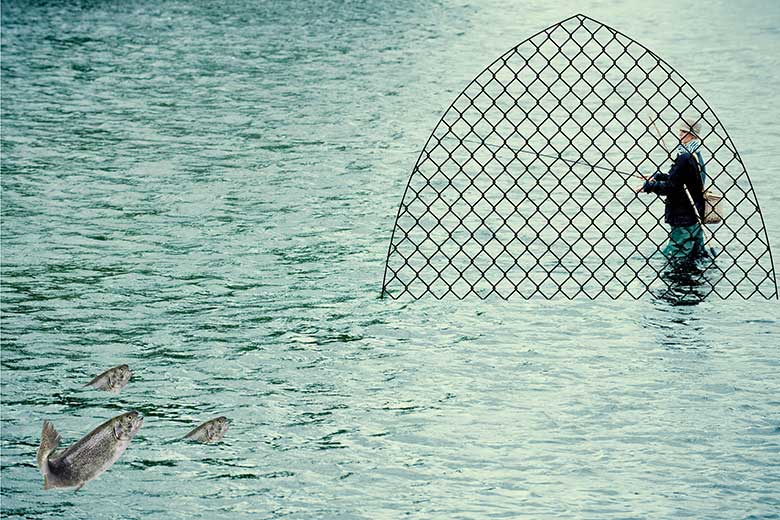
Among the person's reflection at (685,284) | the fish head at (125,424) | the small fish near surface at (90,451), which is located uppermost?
the person's reflection at (685,284)

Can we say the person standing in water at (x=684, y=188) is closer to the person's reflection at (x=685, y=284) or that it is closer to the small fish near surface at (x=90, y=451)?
the person's reflection at (x=685, y=284)

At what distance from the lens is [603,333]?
41.2ft

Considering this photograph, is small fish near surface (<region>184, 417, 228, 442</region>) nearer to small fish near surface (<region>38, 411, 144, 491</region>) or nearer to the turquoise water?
the turquoise water

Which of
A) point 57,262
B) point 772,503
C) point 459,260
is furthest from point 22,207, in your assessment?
point 772,503

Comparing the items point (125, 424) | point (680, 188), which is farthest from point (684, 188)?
point (125, 424)

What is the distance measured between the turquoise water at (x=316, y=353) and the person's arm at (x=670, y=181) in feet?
3.83

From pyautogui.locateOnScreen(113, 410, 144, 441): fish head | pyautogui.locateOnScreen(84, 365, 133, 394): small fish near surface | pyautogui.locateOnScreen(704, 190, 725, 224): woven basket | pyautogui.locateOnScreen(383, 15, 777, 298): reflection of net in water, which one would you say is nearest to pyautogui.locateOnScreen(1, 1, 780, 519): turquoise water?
pyautogui.locateOnScreen(84, 365, 133, 394): small fish near surface

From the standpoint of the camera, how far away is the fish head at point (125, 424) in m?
8.39

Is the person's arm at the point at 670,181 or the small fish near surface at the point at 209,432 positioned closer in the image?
the small fish near surface at the point at 209,432

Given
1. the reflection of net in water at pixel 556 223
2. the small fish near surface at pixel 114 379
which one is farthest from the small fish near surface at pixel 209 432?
the reflection of net in water at pixel 556 223

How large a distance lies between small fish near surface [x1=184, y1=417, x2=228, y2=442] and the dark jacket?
18.0 feet

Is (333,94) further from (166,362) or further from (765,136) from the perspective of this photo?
(166,362)

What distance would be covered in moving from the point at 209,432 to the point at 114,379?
1.29 m

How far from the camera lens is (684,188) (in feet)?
44.7
